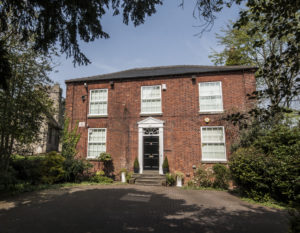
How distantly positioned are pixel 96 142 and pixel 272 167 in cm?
1011

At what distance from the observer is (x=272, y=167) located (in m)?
7.10

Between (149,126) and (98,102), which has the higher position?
(98,102)

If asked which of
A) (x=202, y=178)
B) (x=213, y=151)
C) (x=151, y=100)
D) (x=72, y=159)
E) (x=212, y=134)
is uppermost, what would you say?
(x=151, y=100)

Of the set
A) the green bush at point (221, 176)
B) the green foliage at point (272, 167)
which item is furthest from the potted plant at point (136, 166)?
the green foliage at point (272, 167)

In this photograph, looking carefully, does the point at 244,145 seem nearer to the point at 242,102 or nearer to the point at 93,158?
the point at 242,102

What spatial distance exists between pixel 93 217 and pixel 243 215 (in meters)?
4.65

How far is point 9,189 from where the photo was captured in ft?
27.8

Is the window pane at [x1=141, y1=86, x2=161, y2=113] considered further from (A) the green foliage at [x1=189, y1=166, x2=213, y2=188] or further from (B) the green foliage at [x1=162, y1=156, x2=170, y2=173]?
(A) the green foliage at [x1=189, y1=166, x2=213, y2=188]

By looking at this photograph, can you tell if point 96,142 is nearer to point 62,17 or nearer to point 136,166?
point 136,166

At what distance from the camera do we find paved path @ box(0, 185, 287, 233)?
4.74 metres

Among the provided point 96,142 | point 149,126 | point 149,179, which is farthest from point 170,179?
point 96,142

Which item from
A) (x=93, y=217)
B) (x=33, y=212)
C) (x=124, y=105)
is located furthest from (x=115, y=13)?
(x=124, y=105)

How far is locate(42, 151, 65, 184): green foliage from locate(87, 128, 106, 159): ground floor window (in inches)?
83.9

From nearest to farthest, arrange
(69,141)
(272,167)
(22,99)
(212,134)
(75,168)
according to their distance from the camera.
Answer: (272,167), (22,99), (75,168), (212,134), (69,141)
